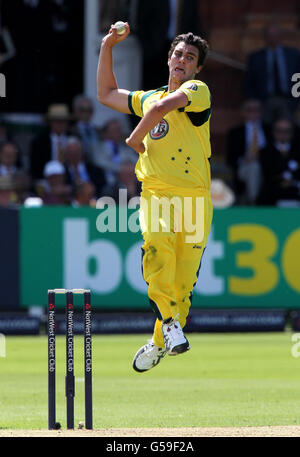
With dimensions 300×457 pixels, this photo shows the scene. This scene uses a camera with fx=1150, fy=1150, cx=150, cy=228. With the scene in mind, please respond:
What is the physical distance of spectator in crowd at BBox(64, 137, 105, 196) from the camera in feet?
52.5

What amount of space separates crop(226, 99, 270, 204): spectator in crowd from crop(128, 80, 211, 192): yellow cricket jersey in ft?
29.1

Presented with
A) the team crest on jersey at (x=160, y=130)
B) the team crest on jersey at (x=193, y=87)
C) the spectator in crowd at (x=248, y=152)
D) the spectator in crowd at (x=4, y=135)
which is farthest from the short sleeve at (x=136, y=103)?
the spectator in crowd at (x=248, y=152)

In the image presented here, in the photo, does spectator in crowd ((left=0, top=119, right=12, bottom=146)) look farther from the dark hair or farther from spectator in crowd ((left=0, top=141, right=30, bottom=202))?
→ the dark hair

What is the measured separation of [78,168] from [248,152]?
2596 millimetres

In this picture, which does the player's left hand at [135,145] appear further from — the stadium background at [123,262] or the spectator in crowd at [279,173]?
the spectator in crowd at [279,173]

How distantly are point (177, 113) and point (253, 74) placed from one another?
10419 mm

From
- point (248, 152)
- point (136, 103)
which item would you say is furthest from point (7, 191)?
point (136, 103)

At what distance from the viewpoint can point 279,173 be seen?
16625 millimetres

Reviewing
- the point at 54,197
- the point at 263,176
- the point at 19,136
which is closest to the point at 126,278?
the point at 54,197

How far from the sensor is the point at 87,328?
7598 millimetres

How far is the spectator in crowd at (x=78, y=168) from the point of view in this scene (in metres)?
16.0

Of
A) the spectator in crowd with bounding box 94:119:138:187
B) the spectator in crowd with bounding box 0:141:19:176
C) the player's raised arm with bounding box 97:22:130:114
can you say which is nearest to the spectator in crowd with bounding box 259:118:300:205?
the spectator in crowd with bounding box 94:119:138:187

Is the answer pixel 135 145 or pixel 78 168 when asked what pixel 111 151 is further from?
A: pixel 135 145
